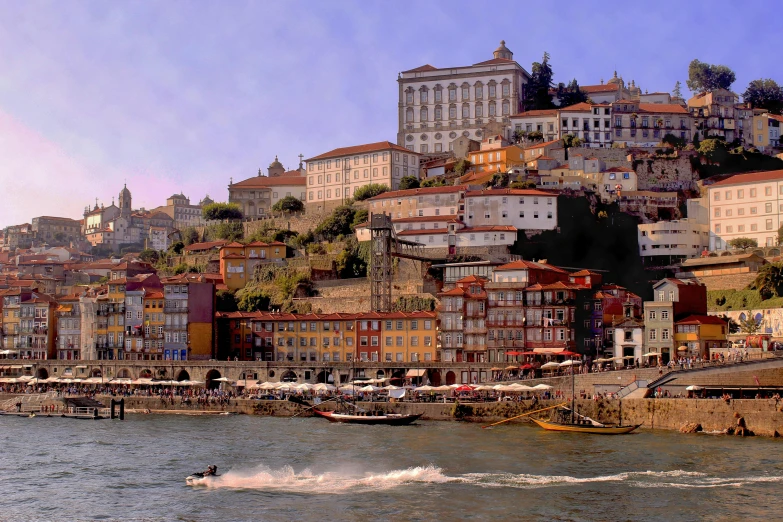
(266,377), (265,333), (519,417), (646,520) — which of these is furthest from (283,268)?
(646,520)

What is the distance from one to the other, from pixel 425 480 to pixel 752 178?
64715mm

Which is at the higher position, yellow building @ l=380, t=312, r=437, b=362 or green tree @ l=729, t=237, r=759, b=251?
green tree @ l=729, t=237, r=759, b=251

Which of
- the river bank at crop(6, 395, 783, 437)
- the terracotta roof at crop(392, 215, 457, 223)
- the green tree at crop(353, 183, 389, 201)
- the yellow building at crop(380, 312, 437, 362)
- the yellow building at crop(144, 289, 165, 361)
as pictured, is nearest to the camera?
the river bank at crop(6, 395, 783, 437)

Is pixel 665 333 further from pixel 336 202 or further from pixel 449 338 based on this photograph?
pixel 336 202

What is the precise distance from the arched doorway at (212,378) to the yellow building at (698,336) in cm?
3500

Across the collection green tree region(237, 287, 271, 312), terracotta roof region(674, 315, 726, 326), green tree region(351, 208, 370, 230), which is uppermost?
green tree region(351, 208, 370, 230)

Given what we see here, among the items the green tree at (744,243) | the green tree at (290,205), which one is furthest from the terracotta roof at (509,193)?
the green tree at (290,205)

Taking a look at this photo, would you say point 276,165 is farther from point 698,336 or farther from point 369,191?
point 698,336

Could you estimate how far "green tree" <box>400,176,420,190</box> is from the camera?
111 metres

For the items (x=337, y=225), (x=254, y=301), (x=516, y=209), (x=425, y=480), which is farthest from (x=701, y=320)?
(x=337, y=225)

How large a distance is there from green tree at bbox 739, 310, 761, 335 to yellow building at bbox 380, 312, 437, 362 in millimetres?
22376

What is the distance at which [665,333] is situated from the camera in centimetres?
7088

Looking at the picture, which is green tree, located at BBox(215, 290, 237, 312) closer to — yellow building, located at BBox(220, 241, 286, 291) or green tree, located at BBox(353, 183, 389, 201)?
yellow building, located at BBox(220, 241, 286, 291)

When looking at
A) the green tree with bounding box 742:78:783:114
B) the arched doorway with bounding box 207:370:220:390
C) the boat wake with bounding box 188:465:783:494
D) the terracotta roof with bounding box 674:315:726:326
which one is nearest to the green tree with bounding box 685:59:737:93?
the green tree with bounding box 742:78:783:114
